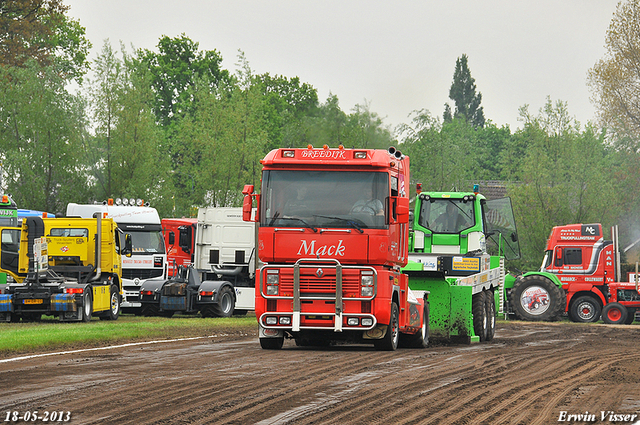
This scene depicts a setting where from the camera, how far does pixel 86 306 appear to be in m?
24.4

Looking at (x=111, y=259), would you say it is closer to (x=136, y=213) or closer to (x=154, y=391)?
(x=136, y=213)

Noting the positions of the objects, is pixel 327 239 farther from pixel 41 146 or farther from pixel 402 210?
pixel 41 146

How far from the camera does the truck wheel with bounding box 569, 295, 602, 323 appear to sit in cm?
3228

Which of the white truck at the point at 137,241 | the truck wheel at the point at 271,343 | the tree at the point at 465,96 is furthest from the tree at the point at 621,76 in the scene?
the tree at the point at 465,96

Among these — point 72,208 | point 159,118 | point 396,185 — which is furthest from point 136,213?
point 159,118

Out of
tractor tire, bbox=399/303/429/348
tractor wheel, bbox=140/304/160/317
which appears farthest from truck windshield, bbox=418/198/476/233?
tractor wheel, bbox=140/304/160/317

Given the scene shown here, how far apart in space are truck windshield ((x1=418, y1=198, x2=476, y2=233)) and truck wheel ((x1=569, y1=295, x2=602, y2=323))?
13752mm

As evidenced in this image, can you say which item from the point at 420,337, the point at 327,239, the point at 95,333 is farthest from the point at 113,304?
the point at 327,239

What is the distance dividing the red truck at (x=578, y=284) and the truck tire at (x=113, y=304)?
1362 centimetres

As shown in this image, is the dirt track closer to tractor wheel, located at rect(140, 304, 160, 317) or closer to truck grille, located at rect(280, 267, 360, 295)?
truck grille, located at rect(280, 267, 360, 295)

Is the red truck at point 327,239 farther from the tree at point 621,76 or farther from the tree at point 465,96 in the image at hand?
the tree at point 465,96

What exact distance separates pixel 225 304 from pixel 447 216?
1004 centimetres

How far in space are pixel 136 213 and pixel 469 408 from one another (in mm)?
24380

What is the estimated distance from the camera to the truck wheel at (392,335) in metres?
15.2
